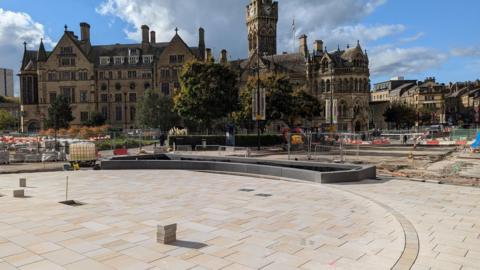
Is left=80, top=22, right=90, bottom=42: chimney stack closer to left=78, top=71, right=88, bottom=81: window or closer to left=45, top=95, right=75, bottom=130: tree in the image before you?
left=78, top=71, right=88, bottom=81: window

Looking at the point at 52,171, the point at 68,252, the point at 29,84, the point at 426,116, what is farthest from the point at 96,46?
the point at 426,116

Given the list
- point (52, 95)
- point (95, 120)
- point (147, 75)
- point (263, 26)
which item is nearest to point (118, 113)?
point (95, 120)

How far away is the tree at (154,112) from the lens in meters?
57.6

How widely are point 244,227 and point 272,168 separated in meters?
9.83

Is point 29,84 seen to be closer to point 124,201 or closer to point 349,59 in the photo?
point 349,59

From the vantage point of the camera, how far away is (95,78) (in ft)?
253

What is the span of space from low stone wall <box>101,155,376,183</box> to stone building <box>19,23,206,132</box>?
53335mm

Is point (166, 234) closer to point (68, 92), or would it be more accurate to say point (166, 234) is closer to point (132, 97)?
point (132, 97)

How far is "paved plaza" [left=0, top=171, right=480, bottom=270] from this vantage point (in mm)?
6734

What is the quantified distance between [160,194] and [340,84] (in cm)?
6788

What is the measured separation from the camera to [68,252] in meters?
7.00

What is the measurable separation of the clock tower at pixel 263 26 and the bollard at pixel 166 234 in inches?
3470

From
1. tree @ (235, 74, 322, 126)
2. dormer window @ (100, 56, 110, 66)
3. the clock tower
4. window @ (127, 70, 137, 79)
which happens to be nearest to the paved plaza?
tree @ (235, 74, 322, 126)

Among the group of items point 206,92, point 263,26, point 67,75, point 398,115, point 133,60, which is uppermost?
point 263,26
